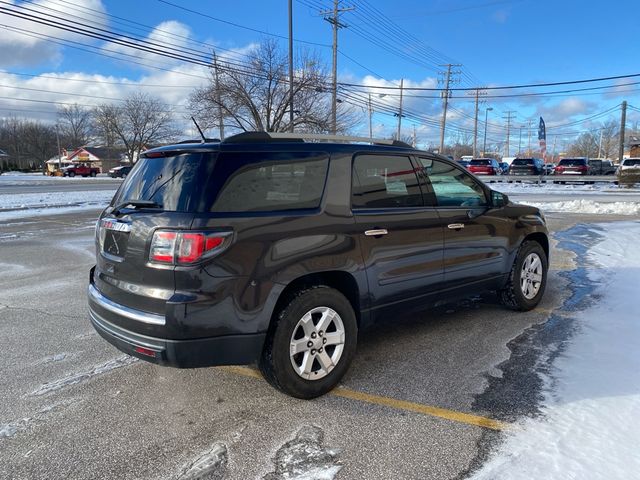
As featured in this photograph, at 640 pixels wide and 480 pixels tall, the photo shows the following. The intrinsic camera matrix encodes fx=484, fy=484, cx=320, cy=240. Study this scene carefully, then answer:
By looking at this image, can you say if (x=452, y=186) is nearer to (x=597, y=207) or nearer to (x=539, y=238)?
(x=539, y=238)

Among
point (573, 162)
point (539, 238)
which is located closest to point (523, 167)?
point (573, 162)

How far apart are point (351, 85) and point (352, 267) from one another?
31478 mm

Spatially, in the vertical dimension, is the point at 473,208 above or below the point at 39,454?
above

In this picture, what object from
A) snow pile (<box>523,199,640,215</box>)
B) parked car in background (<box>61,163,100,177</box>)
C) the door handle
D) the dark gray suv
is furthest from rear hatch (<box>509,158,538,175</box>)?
parked car in background (<box>61,163,100,177</box>)

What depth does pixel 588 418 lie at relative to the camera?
123 inches

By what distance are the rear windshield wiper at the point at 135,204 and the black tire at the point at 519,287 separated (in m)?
3.79

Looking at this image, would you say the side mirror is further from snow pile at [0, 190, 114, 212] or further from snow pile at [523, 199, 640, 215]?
snow pile at [0, 190, 114, 212]

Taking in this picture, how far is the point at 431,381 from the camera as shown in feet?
12.2

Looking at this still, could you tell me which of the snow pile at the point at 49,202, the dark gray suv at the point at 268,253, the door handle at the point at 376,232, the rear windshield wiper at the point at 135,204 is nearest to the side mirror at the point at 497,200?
the dark gray suv at the point at 268,253

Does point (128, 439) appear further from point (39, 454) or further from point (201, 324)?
point (201, 324)

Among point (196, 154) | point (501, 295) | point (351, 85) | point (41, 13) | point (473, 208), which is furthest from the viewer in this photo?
point (351, 85)

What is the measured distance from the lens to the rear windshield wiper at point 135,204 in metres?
3.22

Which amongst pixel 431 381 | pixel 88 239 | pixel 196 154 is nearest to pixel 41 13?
pixel 88 239

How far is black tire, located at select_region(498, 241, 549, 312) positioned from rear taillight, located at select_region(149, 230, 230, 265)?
11.6 ft
